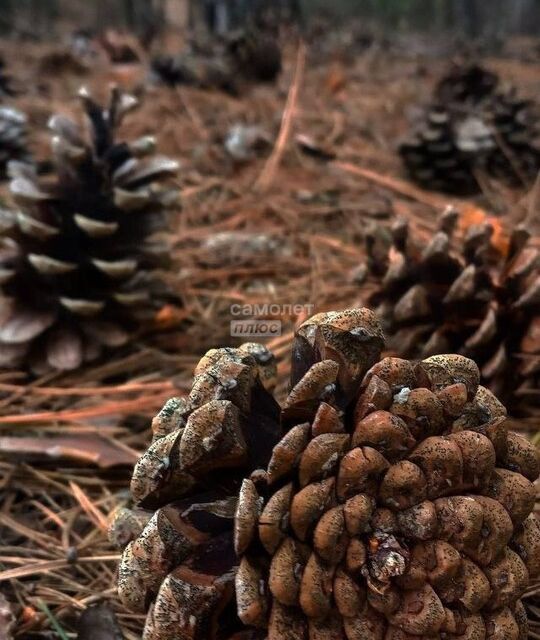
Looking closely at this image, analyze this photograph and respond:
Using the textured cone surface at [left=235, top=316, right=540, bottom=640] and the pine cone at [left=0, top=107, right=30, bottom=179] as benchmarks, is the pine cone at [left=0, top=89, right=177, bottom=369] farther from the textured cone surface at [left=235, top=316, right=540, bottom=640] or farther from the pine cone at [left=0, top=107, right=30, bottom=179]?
the pine cone at [left=0, top=107, right=30, bottom=179]

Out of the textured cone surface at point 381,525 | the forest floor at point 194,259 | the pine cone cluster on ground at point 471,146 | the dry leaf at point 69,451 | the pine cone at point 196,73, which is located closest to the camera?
the textured cone surface at point 381,525

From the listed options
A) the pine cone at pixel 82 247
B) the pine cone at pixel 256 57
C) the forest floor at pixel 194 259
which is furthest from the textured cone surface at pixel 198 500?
the pine cone at pixel 256 57

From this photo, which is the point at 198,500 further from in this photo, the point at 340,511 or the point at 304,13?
the point at 304,13

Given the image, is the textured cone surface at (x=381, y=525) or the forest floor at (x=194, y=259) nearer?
the textured cone surface at (x=381, y=525)

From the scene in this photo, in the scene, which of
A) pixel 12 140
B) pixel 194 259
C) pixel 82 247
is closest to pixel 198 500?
pixel 82 247

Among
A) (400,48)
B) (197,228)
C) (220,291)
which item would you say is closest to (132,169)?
(220,291)

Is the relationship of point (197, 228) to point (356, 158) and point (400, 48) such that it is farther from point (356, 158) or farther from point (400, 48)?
point (400, 48)

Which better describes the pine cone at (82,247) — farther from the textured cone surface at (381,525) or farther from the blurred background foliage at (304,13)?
the blurred background foliage at (304,13)
